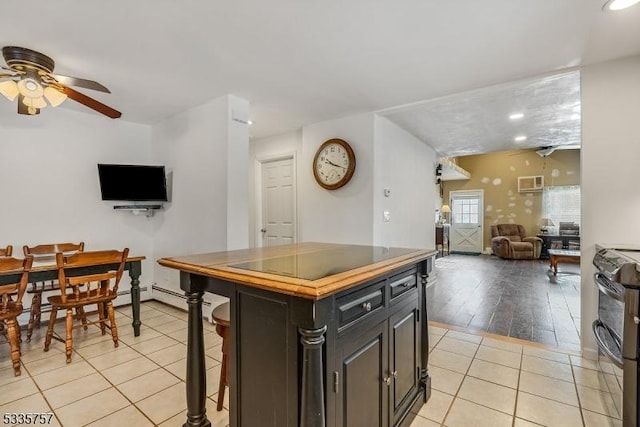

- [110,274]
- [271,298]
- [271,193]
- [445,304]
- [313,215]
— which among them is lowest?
[445,304]

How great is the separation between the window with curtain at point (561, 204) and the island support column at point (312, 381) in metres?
9.99

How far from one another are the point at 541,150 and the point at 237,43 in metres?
8.69

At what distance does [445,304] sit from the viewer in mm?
3992

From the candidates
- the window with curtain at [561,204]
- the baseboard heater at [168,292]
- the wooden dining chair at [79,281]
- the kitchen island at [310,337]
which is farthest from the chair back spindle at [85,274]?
the window with curtain at [561,204]

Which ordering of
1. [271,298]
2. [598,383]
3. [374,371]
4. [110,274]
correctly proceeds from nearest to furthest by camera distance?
[271,298] < [374,371] < [598,383] < [110,274]

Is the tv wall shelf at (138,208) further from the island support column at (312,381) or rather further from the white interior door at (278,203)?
the island support column at (312,381)

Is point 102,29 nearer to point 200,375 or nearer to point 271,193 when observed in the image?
point 200,375

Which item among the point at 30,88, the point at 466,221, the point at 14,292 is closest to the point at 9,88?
the point at 30,88

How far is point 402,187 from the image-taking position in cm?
439

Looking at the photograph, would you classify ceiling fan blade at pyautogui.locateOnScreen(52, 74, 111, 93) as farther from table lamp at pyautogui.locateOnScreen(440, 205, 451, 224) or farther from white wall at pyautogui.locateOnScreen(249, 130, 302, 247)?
table lamp at pyautogui.locateOnScreen(440, 205, 451, 224)

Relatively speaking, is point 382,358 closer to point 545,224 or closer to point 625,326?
point 625,326

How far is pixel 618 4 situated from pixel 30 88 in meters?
3.87

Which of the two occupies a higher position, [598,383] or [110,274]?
[110,274]

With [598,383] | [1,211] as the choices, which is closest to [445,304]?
[598,383]
